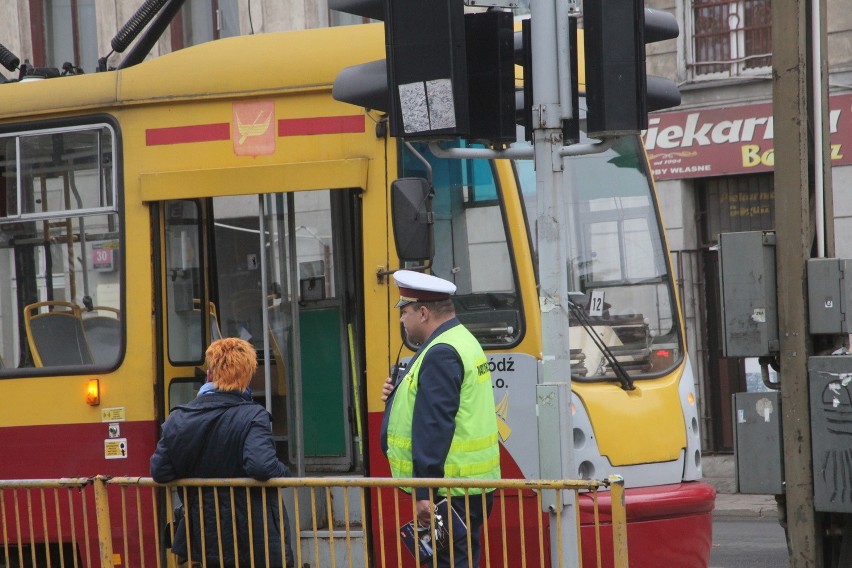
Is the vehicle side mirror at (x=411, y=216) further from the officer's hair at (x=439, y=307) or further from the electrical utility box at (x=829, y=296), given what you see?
the electrical utility box at (x=829, y=296)

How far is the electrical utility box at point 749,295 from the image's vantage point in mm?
4863

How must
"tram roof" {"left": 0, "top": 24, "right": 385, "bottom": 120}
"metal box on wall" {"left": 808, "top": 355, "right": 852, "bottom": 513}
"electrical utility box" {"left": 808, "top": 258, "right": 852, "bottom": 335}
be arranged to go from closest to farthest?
"metal box on wall" {"left": 808, "top": 355, "right": 852, "bottom": 513}
"electrical utility box" {"left": 808, "top": 258, "right": 852, "bottom": 335}
"tram roof" {"left": 0, "top": 24, "right": 385, "bottom": 120}

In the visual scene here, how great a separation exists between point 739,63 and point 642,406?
10.5m

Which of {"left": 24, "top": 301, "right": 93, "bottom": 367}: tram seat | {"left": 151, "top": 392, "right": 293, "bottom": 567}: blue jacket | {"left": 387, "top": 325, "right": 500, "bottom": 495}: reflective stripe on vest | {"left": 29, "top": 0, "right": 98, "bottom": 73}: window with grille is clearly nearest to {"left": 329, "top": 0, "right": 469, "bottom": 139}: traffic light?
{"left": 387, "top": 325, "right": 500, "bottom": 495}: reflective stripe on vest

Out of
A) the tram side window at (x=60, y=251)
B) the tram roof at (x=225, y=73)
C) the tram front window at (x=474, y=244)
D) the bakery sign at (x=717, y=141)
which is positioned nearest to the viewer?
the tram front window at (x=474, y=244)

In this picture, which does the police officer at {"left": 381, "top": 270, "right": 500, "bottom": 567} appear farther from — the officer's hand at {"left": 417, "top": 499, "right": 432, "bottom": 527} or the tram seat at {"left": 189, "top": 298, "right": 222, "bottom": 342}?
the tram seat at {"left": 189, "top": 298, "right": 222, "bottom": 342}

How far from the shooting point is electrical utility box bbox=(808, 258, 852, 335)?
4789 millimetres

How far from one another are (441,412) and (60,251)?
9.27ft

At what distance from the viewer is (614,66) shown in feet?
15.8

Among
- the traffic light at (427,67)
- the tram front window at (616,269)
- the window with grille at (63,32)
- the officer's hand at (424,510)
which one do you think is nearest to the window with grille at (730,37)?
the window with grille at (63,32)

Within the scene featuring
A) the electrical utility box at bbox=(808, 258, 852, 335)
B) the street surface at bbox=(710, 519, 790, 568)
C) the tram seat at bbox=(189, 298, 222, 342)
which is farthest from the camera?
the street surface at bbox=(710, 519, 790, 568)

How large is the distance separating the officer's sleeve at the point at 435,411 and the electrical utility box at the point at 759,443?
3.74 ft

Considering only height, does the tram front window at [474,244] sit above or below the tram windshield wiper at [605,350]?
above

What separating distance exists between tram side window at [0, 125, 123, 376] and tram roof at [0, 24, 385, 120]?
18 centimetres
